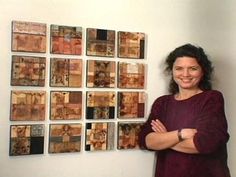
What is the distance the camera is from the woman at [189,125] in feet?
5.42

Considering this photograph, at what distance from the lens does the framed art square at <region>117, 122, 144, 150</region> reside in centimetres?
184

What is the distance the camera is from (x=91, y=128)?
1768 millimetres

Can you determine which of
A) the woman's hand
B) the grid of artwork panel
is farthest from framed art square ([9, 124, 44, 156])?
the woman's hand

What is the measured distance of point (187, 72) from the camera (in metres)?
1.79

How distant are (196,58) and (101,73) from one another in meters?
0.53

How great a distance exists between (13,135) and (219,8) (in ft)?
4.55

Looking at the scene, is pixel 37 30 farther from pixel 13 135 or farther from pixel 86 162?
pixel 86 162

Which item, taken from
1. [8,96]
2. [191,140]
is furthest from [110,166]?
[8,96]

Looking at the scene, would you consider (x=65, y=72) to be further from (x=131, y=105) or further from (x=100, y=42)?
(x=131, y=105)

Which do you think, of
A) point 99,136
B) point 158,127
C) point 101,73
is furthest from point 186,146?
point 101,73

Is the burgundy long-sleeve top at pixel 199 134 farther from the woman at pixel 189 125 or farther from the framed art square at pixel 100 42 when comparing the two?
the framed art square at pixel 100 42

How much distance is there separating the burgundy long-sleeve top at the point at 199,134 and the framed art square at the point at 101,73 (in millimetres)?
341

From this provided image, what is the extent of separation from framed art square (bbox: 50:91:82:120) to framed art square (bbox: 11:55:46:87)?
0.35ft

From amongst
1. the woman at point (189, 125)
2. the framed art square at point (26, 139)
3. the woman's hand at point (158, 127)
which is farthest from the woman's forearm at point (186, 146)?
the framed art square at point (26, 139)
